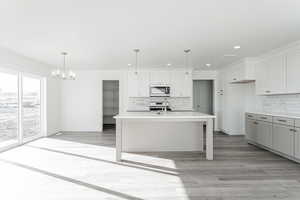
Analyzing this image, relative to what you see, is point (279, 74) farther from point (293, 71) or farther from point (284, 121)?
point (284, 121)

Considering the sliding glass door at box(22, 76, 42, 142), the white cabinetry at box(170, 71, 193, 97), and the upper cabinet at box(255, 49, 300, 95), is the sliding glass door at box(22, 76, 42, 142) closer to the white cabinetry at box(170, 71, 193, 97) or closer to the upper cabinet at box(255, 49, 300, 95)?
the white cabinetry at box(170, 71, 193, 97)

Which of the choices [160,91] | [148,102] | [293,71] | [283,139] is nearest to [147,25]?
[293,71]

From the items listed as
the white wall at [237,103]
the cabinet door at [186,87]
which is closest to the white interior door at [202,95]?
the white wall at [237,103]

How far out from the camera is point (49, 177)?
315 centimetres

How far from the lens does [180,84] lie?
7.17 metres

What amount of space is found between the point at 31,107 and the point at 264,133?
640 cm

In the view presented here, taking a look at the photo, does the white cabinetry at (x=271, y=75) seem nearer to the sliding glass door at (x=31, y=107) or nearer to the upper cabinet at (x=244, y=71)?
the upper cabinet at (x=244, y=71)

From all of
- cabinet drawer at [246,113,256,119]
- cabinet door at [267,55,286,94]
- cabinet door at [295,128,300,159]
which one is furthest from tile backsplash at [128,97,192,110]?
cabinet door at [295,128,300,159]

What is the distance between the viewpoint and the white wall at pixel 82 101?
755 cm

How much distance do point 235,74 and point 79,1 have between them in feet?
17.5

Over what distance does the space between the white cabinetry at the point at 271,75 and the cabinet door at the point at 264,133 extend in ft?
2.71

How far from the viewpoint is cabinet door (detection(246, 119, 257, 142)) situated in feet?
17.1

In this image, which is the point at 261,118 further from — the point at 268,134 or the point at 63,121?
the point at 63,121

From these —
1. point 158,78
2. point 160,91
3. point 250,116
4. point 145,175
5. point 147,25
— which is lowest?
point 145,175
